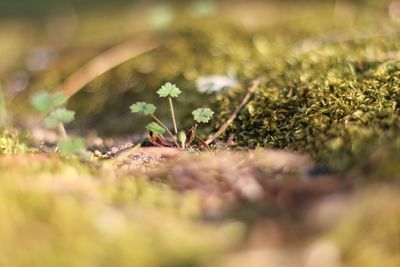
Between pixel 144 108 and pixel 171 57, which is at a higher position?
pixel 171 57

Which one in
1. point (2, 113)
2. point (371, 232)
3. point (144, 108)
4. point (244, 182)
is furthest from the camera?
point (2, 113)

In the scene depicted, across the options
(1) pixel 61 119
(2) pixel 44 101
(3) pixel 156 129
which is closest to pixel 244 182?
(3) pixel 156 129

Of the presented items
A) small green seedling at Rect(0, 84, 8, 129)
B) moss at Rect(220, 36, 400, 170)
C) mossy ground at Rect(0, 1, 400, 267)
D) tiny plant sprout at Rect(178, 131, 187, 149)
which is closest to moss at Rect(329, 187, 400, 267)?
mossy ground at Rect(0, 1, 400, 267)

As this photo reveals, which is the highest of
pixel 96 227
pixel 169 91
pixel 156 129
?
pixel 169 91

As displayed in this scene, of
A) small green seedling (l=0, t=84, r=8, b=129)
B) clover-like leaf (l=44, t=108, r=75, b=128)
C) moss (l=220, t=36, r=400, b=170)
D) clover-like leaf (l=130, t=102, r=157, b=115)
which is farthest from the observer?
small green seedling (l=0, t=84, r=8, b=129)

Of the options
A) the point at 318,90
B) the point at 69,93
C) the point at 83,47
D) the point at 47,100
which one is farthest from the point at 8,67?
the point at 318,90

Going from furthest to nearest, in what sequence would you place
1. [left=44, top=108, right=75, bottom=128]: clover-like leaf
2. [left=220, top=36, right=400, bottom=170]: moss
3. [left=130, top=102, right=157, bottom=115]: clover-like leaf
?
1. [left=130, top=102, right=157, bottom=115]: clover-like leaf
2. [left=44, top=108, right=75, bottom=128]: clover-like leaf
3. [left=220, top=36, right=400, bottom=170]: moss

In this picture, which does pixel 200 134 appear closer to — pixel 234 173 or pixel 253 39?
pixel 234 173

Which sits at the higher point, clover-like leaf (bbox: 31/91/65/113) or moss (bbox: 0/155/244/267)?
clover-like leaf (bbox: 31/91/65/113)

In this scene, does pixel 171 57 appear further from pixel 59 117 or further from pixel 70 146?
pixel 70 146

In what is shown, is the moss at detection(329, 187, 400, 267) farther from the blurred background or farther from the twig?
the blurred background
